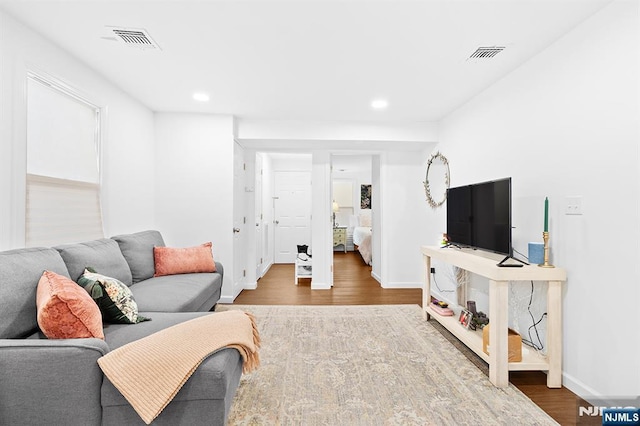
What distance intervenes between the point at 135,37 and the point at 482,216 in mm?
3094

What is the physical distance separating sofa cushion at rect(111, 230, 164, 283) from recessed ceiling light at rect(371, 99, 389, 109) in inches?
116

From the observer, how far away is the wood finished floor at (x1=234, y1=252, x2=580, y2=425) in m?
2.05

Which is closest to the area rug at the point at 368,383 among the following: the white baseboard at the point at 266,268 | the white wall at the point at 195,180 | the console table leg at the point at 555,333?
the console table leg at the point at 555,333

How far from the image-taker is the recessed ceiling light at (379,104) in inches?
144

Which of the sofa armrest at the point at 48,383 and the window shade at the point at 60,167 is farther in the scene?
the window shade at the point at 60,167

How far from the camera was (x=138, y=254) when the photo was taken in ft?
10.5

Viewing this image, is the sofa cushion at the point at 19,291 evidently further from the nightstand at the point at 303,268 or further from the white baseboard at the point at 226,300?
the nightstand at the point at 303,268

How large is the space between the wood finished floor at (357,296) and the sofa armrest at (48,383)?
2458 millimetres

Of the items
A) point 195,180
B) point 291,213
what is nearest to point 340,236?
point 291,213

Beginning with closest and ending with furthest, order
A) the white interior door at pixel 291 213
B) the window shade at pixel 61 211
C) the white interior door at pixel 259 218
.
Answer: the window shade at pixel 61 211 → the white interior door at pixel 259 218 → the white interior door at pixel 291 213

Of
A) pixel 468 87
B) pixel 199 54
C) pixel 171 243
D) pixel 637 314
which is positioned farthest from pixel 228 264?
pixel 637 314

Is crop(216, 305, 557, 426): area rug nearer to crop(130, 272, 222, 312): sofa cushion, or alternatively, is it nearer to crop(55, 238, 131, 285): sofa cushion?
crop(130, 272, 222, 312): sofa cushion

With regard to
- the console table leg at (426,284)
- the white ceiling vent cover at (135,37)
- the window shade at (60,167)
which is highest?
the white ceiling vent cover at (135,37)

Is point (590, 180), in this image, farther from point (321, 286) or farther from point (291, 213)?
point (291, 213)
